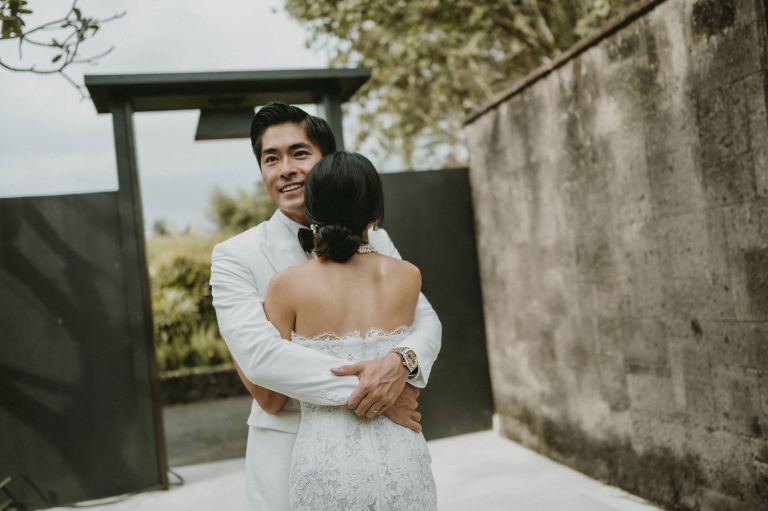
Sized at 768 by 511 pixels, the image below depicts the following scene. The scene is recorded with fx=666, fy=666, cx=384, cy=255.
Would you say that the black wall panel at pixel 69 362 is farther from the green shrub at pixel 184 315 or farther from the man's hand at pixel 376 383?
the green shrub at pixel 184 315

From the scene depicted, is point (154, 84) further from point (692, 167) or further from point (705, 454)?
point (705, 454)

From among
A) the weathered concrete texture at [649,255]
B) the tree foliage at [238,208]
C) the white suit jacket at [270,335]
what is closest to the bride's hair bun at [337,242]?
the white suit jacket at [270,335]

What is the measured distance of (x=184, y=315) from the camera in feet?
31.4

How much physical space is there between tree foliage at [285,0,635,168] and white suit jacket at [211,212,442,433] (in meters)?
5.07

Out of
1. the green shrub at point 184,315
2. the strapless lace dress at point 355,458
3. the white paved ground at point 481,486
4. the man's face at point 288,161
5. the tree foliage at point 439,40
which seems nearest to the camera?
the strapless lace dress at point 355,458

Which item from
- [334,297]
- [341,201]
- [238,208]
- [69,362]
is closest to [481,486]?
[69,362]

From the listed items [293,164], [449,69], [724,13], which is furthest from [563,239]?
[449,69]

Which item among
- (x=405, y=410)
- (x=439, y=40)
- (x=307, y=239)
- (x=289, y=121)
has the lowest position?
(x=405, y=410)

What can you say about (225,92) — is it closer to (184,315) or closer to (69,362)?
(69,362)

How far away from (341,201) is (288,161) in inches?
17.0

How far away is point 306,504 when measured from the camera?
1.59 metres

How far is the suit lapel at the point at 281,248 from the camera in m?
1.91

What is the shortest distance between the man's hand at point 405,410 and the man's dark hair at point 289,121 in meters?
0.79

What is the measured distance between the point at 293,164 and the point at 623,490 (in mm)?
2951
